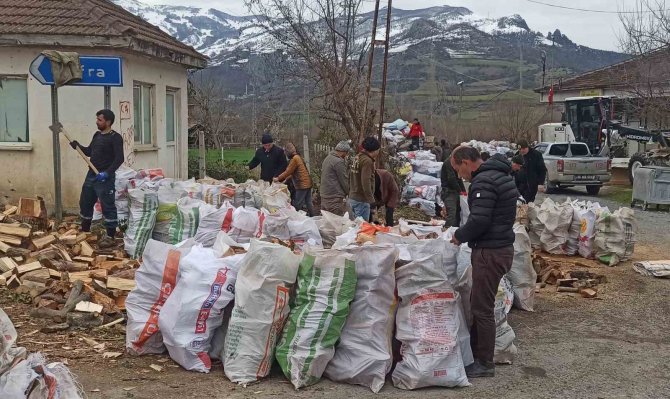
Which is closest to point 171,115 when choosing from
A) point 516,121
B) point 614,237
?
point 614,237

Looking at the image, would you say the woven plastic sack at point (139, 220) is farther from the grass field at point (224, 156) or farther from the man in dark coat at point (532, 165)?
the grass field at point (224, 156)

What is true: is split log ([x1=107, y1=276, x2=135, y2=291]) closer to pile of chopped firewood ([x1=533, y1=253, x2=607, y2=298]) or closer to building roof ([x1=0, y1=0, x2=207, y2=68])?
pile of chopped firewood ([x1=533, y1=253, x2=607, y2=298])

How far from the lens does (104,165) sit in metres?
9.21

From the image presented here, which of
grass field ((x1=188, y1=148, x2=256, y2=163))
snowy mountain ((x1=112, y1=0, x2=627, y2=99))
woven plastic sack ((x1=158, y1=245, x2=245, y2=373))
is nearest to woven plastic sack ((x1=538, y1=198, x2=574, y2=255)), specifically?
woven plastic sack ((x1=158, y1=245, x2=245, y2=373))

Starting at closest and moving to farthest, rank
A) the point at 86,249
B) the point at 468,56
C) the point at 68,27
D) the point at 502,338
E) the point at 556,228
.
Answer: the point at 502,338, the point at 86,249, the point at 556,228, the point at 68,27, the point at 468,56

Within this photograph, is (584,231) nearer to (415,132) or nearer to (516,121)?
(415,132)

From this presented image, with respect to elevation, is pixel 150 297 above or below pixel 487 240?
below

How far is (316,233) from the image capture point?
7.76m

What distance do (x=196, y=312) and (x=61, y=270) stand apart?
9.29 feet

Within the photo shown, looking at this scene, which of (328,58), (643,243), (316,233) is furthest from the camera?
(328,58)

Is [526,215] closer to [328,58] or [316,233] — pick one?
[316,233]

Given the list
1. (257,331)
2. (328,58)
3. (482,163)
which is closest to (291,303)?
(257,331)

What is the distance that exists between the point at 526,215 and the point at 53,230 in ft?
21.5

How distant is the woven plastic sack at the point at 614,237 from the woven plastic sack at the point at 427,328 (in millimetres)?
5297
